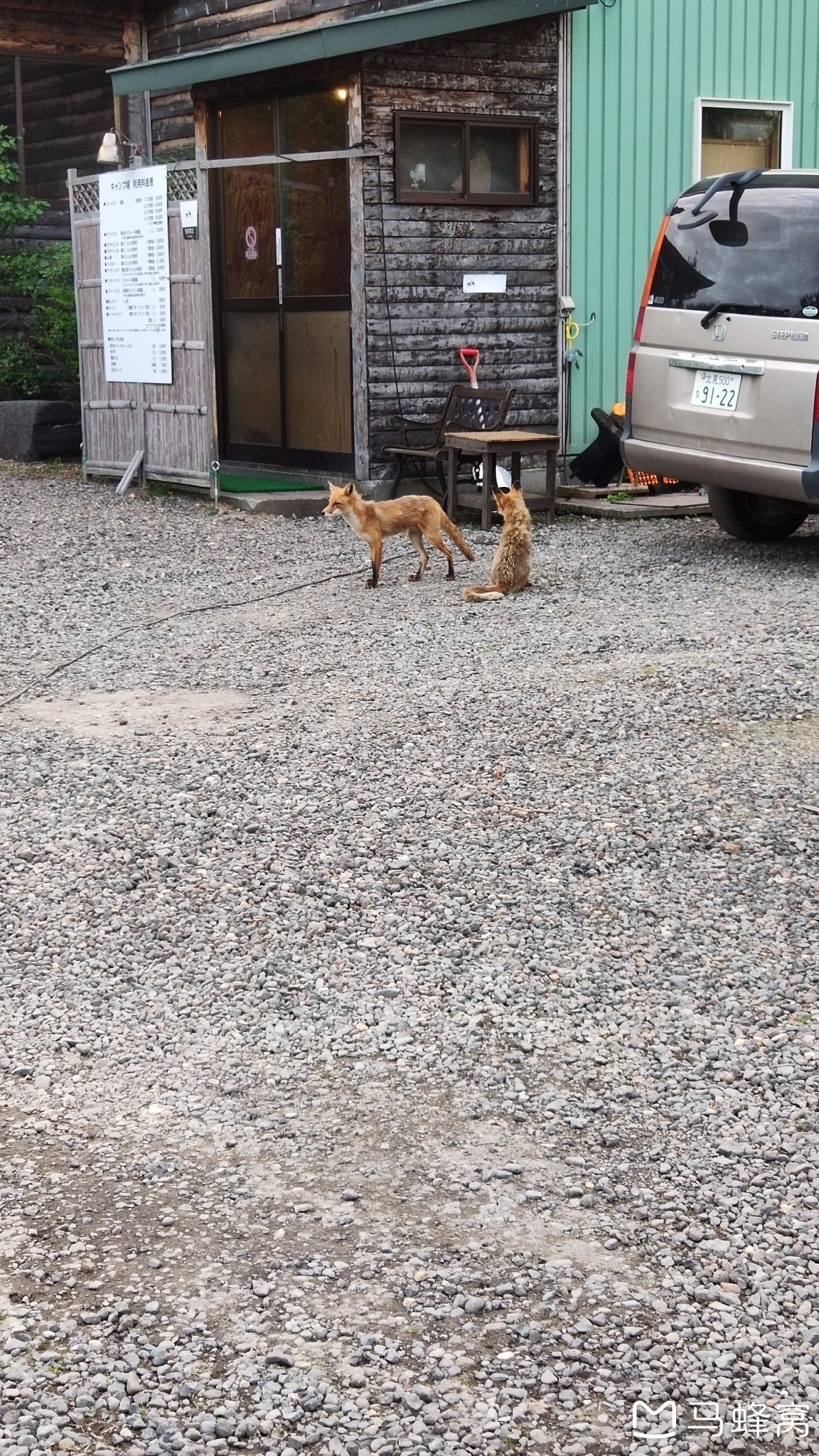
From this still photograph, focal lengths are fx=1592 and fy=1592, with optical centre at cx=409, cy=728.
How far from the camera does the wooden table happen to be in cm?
1042

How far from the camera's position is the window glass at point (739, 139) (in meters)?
12.9

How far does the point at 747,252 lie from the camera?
349 inches

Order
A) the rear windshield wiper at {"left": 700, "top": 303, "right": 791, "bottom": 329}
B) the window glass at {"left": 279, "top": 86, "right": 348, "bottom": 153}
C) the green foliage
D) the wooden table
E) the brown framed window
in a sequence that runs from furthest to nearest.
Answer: the green foliage
the window glass at {"left": 279, "top": 86, "right": 348, "bottom": 153}
the brown framed window
the wooden table
the rear windshield wiper at {"left": 700, "top": 303, "right": 791, "bottom": 329}

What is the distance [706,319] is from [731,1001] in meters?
6.12

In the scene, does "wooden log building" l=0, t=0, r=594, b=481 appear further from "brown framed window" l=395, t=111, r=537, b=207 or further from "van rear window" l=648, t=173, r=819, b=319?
"van rear window" l=648, t=173, r=819, b=319

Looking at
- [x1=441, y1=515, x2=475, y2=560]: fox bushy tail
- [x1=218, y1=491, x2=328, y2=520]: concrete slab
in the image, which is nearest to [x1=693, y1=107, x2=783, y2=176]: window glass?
[x1=218, y1=491, x2=328, y2=520]: concrete slab

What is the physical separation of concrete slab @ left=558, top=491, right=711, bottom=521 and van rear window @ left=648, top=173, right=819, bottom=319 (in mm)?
2363

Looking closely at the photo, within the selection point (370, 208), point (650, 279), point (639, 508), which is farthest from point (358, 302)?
point (650, 279)

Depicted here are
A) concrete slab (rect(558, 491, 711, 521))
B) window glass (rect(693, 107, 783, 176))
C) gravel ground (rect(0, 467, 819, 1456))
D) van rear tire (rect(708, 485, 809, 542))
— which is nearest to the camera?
gravel ground (rect(0, 467, 819, 1456))

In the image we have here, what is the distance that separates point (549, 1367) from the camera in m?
2.46

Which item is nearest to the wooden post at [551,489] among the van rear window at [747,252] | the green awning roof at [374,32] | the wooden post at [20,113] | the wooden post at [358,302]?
the wooden post at [358,302]

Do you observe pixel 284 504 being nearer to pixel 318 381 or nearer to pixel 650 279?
pixel 318 381

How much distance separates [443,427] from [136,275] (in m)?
2.75

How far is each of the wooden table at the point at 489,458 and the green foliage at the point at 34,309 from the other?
5.04 m
